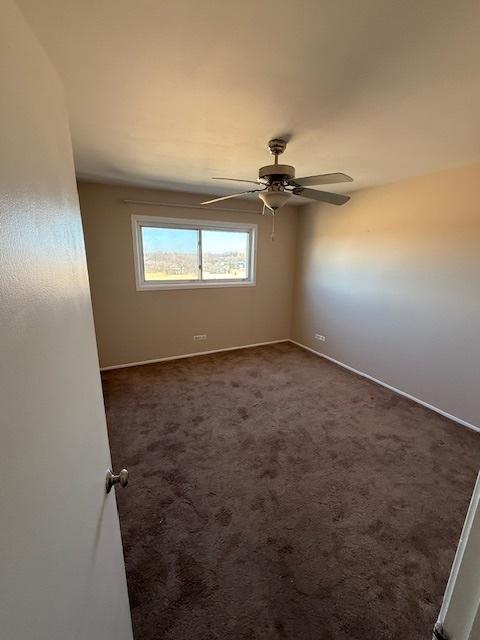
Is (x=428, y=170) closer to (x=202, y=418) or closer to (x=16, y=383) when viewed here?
(x=202, y=418)

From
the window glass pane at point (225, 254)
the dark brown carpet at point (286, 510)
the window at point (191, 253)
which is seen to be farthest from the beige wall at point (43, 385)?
the window glass pane at point (225, 254)

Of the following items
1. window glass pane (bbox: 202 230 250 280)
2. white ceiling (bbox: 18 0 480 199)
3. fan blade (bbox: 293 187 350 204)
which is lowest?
window glass pane (bbox: 202 230 250 280)

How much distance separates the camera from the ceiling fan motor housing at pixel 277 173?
6.15ft

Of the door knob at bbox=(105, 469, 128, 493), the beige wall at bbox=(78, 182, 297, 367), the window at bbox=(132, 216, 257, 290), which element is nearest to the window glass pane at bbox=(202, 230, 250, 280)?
the window at bbox=(132, 216, 257, 290)

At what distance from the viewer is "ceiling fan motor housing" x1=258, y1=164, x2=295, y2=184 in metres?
1.88

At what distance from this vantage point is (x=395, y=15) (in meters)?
0.94

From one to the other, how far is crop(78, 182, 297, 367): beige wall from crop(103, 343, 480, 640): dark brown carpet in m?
0.87

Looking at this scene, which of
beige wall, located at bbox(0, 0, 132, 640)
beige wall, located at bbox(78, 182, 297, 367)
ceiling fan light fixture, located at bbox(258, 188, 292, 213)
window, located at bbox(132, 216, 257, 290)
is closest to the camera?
→ beige wall, located at bbox(0, 0, 132, 640)

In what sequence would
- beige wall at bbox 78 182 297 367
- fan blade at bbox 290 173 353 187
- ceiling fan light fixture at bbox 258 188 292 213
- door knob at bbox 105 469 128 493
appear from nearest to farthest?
door knob at bbox 105 469 128 493 → fan blade at bbox 290 173 353 187 → ceiling fan light fixture at bbox 258 188 292 213 → beige wall at bbox 78 182 297 367

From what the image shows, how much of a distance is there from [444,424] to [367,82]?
9.50 feet

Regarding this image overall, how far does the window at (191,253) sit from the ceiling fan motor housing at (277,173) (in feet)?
6.94

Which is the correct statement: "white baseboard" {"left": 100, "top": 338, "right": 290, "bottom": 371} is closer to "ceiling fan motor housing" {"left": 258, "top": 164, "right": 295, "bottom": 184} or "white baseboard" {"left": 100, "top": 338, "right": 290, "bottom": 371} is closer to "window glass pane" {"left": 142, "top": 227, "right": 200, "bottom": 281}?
"window glass pane" {"left": 142, "top": 227, "right": 200, "bottom": 281}

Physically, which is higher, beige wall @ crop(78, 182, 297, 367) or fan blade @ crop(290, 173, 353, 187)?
fan blade @ crop(290, 173, 353, 187)

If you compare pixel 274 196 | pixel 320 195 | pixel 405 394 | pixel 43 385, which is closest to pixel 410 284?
pixel 405 394
